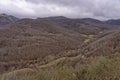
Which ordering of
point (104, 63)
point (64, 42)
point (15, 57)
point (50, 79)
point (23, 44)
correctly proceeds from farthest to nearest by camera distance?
point (64, 42) < point (23, 44) < point (15, 57) < point (104, 63) < point (50, 79)

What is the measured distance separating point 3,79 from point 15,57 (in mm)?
102331

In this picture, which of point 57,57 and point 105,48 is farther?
point 57,57

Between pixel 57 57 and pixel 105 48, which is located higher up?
pixel 105 48

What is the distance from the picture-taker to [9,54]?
11050 centimetres

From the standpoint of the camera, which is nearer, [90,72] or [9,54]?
[90,72]

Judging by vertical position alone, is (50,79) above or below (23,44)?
above

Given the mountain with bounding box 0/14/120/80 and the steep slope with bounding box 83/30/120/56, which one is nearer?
the mountain with bounding box 0/14/120/80

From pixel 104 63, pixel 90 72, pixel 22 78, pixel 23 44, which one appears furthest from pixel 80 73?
pixel 23 44

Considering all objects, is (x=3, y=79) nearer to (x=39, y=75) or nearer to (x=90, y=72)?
(x=39, y=75)

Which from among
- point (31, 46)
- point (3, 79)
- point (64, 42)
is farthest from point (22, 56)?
point (3, 79)

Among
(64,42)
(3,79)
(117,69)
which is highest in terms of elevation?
(117,69)

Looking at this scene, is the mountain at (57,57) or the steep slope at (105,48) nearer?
the mountain at (57,57)

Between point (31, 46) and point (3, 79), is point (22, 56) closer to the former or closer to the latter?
point (31, 46)

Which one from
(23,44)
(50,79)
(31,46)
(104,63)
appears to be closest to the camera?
(50,79)
